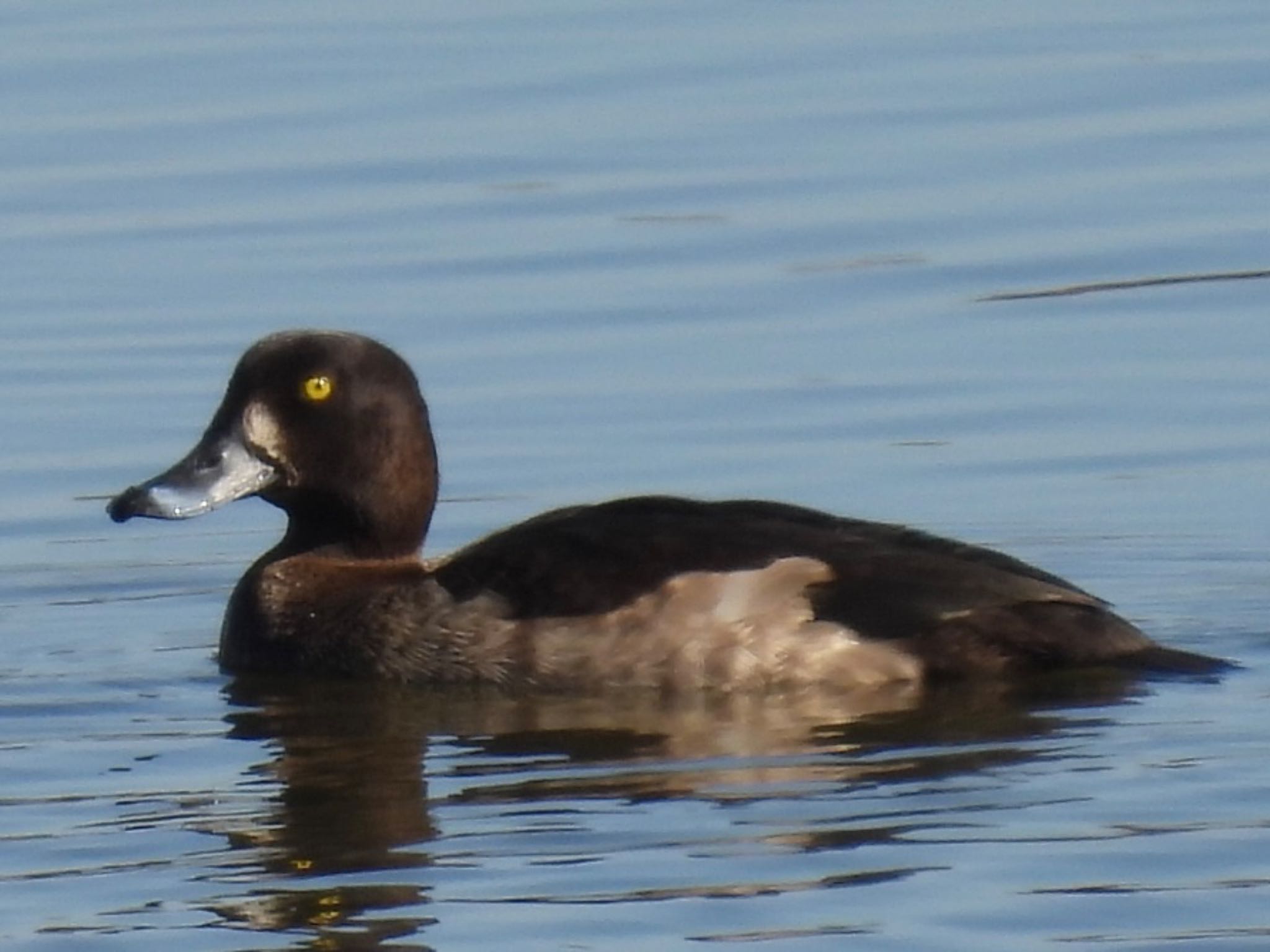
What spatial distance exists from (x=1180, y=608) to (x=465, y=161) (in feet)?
18.9

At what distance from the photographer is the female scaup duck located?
8.89 metres

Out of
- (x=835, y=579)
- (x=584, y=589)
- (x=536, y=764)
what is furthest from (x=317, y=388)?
(x=536, y=764)

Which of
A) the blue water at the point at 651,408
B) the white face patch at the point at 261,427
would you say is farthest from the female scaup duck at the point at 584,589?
the blue water at the point at 651,408

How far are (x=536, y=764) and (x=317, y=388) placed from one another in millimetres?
1734

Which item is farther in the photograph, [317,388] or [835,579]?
[317,388]

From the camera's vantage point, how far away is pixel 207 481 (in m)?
9.73

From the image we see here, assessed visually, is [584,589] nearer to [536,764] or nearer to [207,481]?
[536,764]

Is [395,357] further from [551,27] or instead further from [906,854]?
[551,27]

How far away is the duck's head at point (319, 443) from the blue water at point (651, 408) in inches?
18.7

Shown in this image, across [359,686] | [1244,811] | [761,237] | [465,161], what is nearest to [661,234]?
[761,237]

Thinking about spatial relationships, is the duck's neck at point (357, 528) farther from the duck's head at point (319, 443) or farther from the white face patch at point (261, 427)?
the white face patch at point (261, 427)

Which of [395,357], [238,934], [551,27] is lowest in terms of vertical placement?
[238,934]

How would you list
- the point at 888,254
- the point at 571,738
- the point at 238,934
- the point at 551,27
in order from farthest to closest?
the point at 551,27
the point at 888,254
the point at 571,738
the point at 238,934

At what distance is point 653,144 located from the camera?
15.1 m
